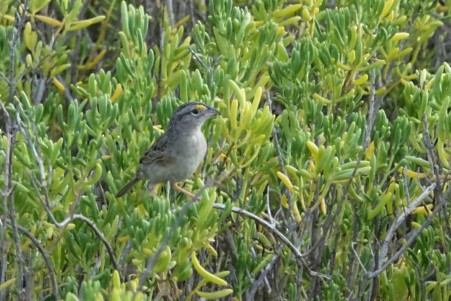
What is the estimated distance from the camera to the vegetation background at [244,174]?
444cm

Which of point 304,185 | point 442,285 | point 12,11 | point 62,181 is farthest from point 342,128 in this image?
point 12,11

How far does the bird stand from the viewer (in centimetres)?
500

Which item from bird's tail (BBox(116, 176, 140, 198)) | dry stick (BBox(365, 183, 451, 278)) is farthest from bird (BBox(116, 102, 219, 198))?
dry stick (BBox(365, 183, 451, 278))

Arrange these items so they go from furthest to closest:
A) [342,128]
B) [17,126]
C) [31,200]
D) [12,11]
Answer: [12,11], [342,128], [31,200], [17,126]

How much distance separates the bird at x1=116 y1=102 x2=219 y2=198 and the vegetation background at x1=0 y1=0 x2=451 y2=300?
0.21 feet

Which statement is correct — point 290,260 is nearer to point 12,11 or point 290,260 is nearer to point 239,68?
point 239,68

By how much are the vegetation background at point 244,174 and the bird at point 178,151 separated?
63mm

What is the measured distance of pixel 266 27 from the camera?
523cm

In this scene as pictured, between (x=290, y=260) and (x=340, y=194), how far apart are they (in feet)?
1.26

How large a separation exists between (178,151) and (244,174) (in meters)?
0.49

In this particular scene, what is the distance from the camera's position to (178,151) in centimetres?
536

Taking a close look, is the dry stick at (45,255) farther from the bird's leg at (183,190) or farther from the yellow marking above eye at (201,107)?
the yellow marking above eye at (201,107)

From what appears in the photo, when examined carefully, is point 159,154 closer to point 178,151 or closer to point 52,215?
point 178,151

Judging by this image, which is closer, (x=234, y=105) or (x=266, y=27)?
(x=234, y=105)
